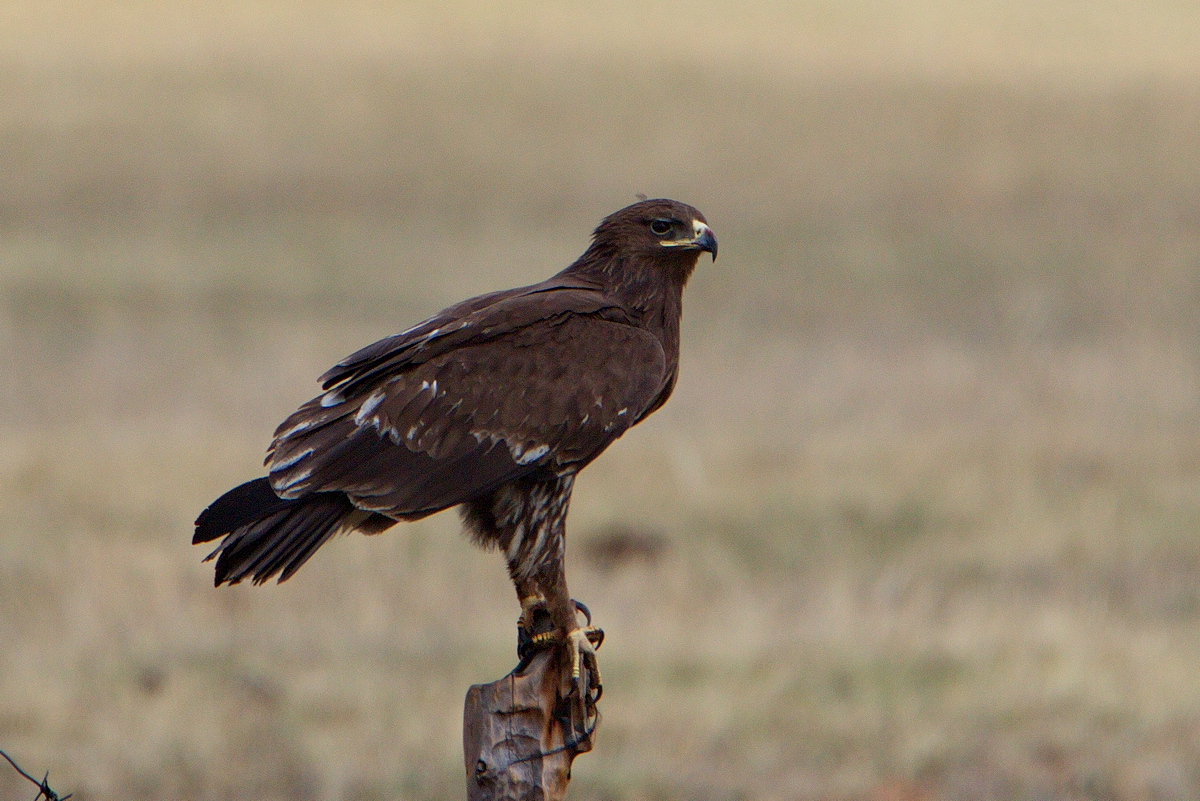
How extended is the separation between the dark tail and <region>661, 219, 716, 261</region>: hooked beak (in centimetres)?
152

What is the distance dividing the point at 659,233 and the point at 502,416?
34.9 inches

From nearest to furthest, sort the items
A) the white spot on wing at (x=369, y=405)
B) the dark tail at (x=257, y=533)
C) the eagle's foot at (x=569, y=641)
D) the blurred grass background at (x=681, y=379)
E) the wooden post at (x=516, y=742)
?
the wooden post at (x=516, y=742) → the dark tail at (x=257, y=533) → the white spot on wing at (x=369, y=405) → the eagle's foot at (x=569, y=641) → the blurred grass background at (x=681, y=379)

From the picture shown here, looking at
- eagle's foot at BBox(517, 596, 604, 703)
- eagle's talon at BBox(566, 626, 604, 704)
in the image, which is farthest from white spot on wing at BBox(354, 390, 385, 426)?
eagle's talon at BBox(566, 626, 604, 704)

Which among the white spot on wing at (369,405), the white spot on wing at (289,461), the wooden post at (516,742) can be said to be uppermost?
the white spot on wing at (369,405)

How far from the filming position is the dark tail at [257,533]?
14.5 ft

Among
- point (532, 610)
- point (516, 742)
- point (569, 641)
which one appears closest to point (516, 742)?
point (516, 742)

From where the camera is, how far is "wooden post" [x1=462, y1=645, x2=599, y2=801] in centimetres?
431

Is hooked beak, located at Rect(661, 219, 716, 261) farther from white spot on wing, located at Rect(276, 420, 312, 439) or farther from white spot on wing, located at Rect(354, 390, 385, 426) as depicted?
white spot on wing, located at Rect(276, 420, 312, 439)

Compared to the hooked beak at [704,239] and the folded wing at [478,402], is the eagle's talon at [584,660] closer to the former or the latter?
the folded wing at [478,402]

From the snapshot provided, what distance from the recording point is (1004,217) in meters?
24.5

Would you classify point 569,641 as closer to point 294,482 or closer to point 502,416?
point 502,416

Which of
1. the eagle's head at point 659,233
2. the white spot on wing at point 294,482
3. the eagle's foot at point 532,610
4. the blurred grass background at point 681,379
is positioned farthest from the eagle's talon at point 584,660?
the blurred grass background at point 681,379

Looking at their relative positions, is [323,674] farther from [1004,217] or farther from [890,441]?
[1004,217]

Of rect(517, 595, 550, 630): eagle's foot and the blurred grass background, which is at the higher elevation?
the blurred grass background
